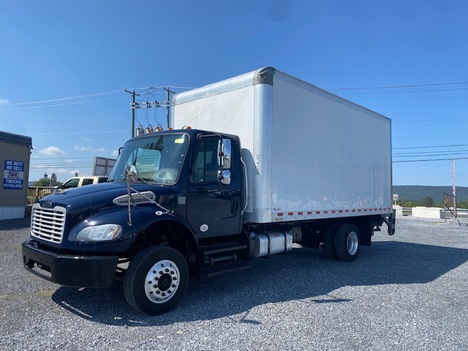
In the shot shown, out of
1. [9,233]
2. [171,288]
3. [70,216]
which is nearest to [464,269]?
[171,288]

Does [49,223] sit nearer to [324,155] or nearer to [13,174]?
[324,155]

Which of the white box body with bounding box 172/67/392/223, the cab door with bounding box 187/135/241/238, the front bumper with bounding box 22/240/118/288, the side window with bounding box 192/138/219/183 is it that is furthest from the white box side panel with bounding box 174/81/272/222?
the front bumper with bounding box 22/240/118/288

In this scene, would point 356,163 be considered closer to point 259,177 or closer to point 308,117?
point 308,117

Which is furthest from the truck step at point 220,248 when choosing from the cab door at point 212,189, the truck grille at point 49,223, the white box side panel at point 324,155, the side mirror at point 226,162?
the truck grille at point 49,223

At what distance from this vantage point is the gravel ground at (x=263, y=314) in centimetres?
404

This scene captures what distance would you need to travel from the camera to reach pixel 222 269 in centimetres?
573

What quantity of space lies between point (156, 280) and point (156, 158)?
6.38ft

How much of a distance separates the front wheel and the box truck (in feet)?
0.04

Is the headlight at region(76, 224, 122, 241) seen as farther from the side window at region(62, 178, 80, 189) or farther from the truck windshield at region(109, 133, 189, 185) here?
the side window at region(62, 178, 80, 189)

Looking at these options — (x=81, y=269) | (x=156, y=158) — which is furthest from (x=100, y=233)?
(x=156, y=158)

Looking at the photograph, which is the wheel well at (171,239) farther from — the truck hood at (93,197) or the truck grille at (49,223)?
the truck grille at (49,223)

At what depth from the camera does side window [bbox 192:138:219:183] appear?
571 centimetres

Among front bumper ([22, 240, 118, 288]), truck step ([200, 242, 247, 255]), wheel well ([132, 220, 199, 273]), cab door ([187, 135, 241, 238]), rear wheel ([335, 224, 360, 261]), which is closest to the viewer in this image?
front bumper ([22, 240, 118, 288])

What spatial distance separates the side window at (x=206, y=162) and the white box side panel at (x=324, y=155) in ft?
4.05
